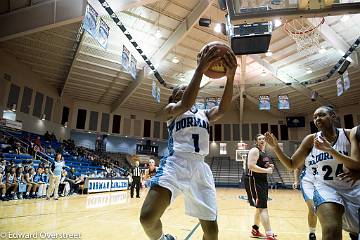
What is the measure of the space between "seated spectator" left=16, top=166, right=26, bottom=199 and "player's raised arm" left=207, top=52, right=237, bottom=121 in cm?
968

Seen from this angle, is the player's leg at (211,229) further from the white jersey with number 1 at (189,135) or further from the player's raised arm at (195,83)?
the player's raised arm at (195,83)

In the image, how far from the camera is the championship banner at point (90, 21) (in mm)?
8853

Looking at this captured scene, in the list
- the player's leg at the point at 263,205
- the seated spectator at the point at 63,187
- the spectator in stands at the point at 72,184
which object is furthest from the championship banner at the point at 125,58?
the player's leg at the point at 263,205

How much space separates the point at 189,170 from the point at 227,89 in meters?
0.94

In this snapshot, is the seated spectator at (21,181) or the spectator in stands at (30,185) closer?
the seated spectator at (21,181)

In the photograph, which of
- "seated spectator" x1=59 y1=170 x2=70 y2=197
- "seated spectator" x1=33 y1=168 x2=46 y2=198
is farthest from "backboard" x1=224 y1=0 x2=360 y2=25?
"seated spectator" x1=59 y1=170 x2=70 y2=197

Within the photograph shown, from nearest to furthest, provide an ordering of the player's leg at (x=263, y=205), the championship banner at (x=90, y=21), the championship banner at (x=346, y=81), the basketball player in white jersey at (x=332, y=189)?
the basketball player in white jersey at (x=332, y=189), the player's leg at (x=263, y=205), the championship banner at (x=90, y=21), the championship banner at (x=346, y=81)

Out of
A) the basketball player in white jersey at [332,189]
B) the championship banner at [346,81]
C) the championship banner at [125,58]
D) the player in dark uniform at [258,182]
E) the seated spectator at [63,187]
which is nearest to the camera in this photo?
the basketball player in white jersey at [332,189]

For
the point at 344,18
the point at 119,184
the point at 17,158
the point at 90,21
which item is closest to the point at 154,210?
the point at 90,21

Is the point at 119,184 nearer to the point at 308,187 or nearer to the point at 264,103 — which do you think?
the point at 264,103

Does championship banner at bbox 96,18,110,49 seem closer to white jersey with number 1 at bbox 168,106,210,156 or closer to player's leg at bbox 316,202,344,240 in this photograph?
white jersey with number 1 at bbox 168,106,210,156

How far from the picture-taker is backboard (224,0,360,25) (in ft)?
16.6

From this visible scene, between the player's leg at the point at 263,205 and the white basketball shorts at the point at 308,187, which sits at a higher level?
the white basketball shorts at the point at 308,187

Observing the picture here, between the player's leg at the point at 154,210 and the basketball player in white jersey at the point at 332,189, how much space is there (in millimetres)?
1420
